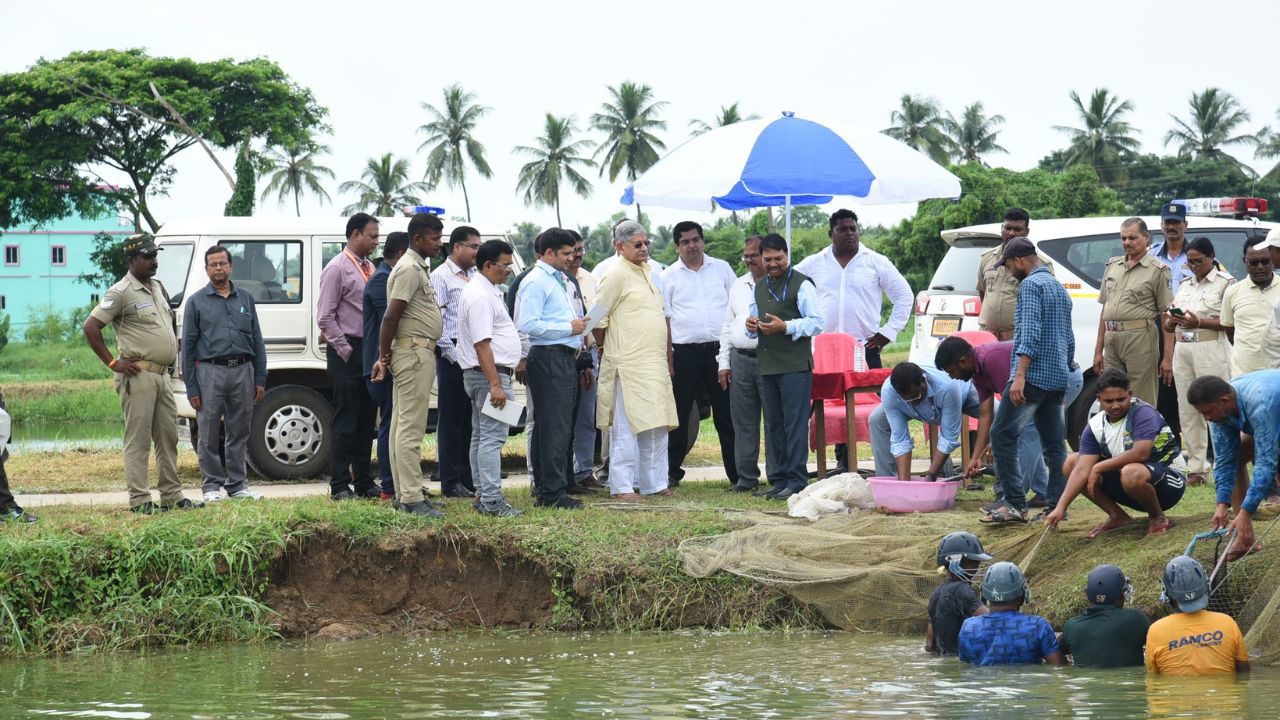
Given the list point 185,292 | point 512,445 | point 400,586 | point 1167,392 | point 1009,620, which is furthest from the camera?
point 512,445

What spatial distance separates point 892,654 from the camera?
711cm

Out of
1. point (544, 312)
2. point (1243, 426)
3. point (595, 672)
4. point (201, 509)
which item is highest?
point (544, 312)

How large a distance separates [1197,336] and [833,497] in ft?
9.95

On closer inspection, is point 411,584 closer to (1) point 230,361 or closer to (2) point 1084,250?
(1) point 230,361

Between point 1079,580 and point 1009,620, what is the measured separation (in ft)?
3.04

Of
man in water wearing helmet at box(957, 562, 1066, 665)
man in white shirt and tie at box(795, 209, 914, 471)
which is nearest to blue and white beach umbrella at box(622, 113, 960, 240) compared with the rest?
man in white shirt and tie at box(795, 209, 914, 471)

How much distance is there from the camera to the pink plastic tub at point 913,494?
8984 mm

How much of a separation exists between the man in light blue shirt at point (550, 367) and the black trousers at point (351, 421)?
134 centimetres

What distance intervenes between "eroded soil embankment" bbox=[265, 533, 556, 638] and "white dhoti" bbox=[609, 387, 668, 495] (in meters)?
1.84

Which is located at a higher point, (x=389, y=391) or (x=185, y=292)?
(x=185, y=292)

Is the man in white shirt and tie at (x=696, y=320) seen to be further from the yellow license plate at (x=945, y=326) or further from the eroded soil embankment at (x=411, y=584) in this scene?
the eroded soil embankment at (x=411, y=584)

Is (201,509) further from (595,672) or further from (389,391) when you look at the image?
(595,672)

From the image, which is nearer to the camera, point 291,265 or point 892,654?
point 892,654

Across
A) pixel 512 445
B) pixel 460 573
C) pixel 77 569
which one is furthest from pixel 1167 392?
pixel 77 569
